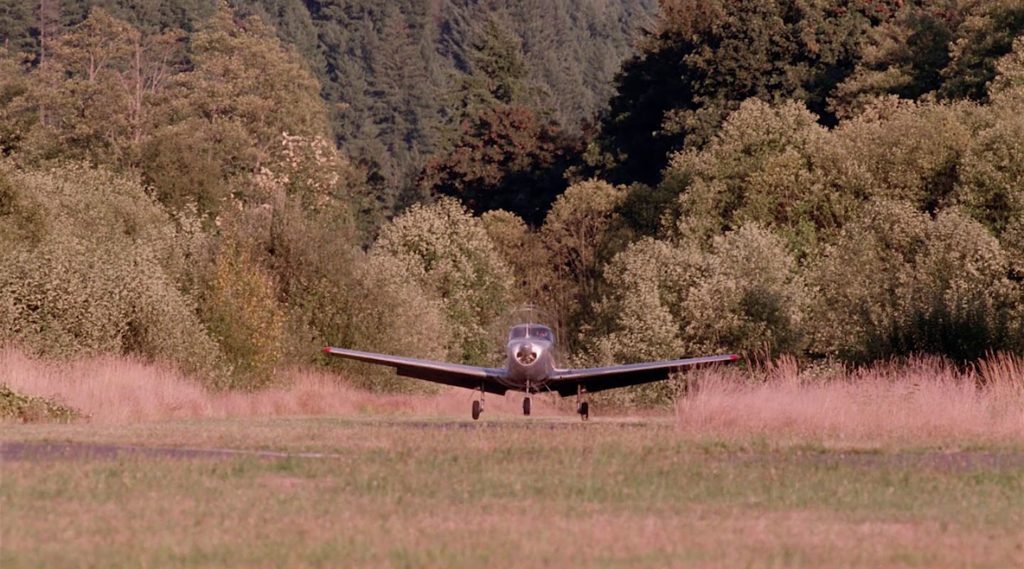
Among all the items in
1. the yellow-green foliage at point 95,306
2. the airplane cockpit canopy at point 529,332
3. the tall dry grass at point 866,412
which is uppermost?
A: the yellow-green foliage at point 95,306

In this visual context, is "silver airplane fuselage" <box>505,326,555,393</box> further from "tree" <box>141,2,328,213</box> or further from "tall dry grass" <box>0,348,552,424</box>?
"tree" <box>141,2,328,213</box>

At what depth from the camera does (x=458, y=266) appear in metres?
74.3

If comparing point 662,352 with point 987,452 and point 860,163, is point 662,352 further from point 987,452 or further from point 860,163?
point 987,452

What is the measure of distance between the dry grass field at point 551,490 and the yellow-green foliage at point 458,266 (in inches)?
1775

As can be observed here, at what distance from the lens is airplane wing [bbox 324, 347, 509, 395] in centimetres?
3641

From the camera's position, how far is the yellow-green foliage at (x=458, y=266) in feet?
235

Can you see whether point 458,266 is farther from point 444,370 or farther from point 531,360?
point 531,360

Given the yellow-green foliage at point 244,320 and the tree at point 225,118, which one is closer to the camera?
the yellow-green foliage at point 244,320

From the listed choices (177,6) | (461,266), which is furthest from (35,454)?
(177,6)

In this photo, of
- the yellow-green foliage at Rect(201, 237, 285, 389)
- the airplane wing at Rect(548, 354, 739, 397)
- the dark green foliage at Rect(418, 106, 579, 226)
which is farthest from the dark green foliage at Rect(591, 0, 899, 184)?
the airplane wing at Rect(548, 354, 739, 397)

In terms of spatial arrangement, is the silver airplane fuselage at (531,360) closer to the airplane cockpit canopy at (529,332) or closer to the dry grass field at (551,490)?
the airplane cockpit canopy at (529,332)

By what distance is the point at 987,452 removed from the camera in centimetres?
1986

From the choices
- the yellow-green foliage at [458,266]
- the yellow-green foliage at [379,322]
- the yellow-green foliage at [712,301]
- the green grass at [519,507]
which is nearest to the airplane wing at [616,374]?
the yellow-green foliage at [379,322]

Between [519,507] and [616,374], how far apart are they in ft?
74.0
